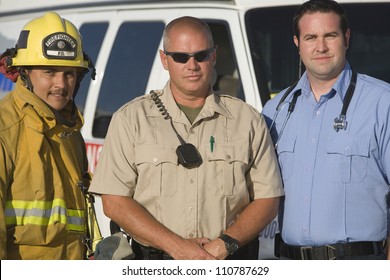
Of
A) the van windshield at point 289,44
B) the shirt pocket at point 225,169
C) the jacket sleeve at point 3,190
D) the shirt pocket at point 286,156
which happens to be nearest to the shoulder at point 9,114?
the jacket sleeve at point 3,190

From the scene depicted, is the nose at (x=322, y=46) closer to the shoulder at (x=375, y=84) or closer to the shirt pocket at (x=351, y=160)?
the shoulder at (x=375, y=84)

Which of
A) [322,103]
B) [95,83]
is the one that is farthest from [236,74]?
[322,103]

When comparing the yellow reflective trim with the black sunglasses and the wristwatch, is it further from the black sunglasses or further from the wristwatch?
the black sunglasses

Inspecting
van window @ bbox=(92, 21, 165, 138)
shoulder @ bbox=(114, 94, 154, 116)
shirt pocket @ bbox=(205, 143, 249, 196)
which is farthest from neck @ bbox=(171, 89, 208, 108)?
van window @ bbox=(92, 21, 165, 138)

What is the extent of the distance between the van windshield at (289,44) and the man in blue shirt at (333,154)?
7.17 feet

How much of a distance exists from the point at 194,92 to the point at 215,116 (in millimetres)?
160

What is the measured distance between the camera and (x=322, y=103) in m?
5.64

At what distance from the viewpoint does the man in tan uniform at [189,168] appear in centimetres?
532

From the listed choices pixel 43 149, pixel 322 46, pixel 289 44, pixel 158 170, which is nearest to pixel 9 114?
pixel 43 149

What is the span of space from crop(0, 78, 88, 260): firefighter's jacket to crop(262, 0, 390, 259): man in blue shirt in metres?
1.10

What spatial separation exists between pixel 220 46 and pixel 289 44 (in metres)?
0.56

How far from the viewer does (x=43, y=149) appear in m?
5.32

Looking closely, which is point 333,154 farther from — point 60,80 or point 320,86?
point 60,80
